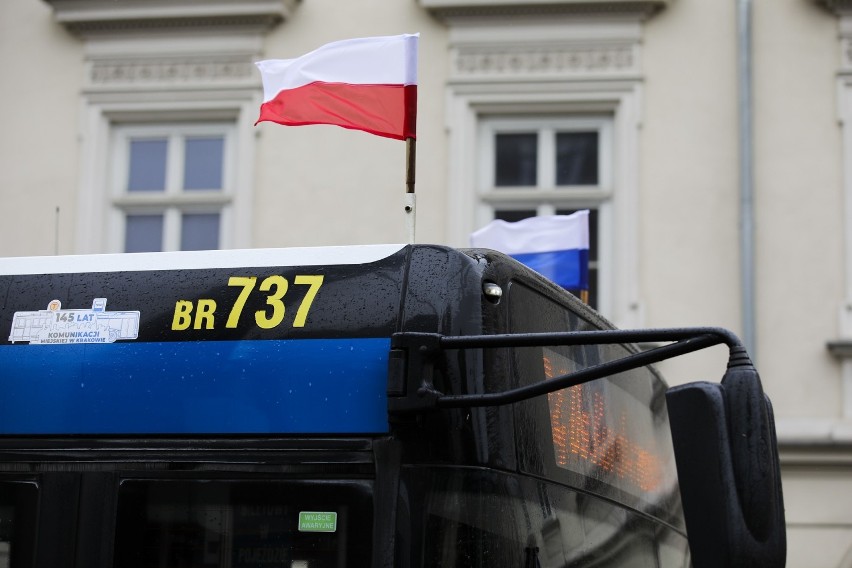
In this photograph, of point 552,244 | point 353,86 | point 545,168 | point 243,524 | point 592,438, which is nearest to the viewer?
point 243,524

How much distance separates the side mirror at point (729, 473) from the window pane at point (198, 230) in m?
8.48

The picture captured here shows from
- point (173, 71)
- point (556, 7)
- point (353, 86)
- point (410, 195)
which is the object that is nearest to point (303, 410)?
point (410, 195)

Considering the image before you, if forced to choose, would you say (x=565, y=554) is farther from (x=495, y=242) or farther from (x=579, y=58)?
(x=579, y=58)

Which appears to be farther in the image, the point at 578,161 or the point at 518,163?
the point at 518,163

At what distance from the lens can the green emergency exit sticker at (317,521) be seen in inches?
120

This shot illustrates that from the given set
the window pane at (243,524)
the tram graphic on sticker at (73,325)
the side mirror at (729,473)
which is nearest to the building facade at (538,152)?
the tram graphic on sticker at (73,325)

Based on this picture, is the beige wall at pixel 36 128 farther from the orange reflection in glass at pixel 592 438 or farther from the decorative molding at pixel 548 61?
the orange reflection in glass at pixel 592 438

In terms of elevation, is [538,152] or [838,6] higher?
[838,6]

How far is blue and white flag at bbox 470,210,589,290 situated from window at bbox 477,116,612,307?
2.67 m

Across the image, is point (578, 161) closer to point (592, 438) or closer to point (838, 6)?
point (838, 6)

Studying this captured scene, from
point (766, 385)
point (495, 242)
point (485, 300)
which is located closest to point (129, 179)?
point (495, 242)

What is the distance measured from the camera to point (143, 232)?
36.6 ft

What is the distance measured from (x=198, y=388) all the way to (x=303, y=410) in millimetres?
263

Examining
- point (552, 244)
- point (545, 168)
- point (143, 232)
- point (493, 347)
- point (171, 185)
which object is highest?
point (545, 168)
